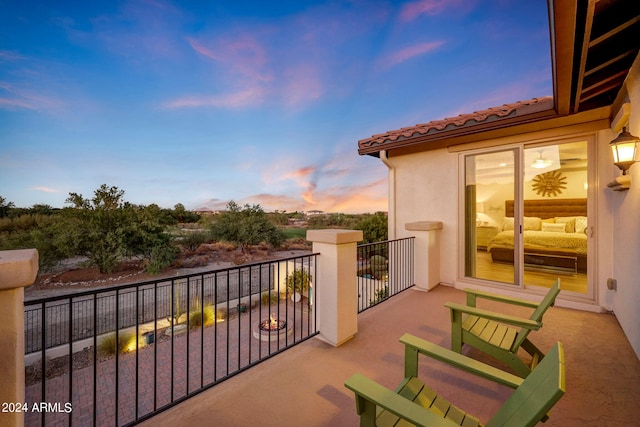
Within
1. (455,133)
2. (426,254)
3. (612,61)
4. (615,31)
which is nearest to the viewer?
(615,31)

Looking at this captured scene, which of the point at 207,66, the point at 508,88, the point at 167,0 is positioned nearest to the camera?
the point at 508,88

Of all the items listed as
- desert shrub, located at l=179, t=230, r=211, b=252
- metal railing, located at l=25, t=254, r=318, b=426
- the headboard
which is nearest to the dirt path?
desert shrub, located at l=179, t=230, r=211, b=252

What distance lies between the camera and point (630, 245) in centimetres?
253

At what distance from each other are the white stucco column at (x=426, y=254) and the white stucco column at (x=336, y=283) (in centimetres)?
205

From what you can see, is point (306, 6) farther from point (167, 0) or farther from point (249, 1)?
point (167, 0)

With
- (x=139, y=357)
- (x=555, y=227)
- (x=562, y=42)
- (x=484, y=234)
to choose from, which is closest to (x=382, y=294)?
(x=484, y=234)

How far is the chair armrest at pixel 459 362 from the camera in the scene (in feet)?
4.38

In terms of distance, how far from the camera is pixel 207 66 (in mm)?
11883

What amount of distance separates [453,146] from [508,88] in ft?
17.2

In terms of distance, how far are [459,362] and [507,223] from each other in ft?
13.1

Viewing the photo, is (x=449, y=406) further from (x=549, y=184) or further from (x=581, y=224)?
(x=549, y=184)

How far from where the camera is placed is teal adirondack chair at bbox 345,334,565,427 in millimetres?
908

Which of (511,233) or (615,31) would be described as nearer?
(615,31)

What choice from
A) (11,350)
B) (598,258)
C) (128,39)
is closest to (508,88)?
(598,258)
